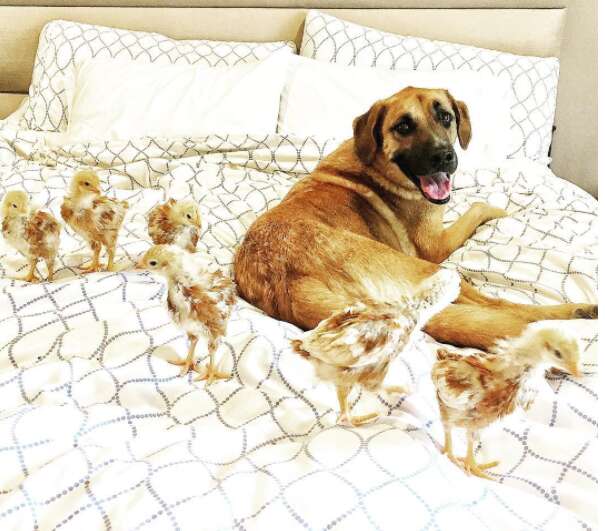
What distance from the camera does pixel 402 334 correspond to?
2.67 ft

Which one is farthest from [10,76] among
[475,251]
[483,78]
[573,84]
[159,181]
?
[573,84]

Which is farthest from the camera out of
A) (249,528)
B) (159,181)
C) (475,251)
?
(159,181)

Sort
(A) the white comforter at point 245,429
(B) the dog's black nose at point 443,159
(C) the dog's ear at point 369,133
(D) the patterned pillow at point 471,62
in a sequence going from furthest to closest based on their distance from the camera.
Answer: (D) the patterned pillow at point 471,62, (C) the dog's ear at point 369,133, (B) the dog's black nose at point 443,159, (A) the white comforter at point 245,429

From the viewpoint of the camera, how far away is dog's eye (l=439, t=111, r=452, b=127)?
5.36ft

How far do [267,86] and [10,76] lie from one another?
4.74 feet

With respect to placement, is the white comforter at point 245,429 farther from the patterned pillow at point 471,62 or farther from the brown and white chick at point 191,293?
the patterned pillow at point 471,62

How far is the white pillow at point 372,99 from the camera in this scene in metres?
2.15

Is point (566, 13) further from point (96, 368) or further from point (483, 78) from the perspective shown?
point (96, 368)

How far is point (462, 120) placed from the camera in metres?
1.72

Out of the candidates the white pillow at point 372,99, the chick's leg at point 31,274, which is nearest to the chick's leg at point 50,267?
the chick's leg at point 31,274

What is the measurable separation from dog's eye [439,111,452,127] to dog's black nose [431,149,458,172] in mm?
138

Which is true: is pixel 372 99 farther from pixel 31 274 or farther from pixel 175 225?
pixel 31 274

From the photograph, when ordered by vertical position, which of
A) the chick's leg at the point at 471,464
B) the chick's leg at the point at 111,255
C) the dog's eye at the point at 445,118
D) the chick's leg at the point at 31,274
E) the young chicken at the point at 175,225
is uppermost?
the dog's eye at the point at 445,118

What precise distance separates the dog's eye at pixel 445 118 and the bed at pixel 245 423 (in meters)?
0.33
